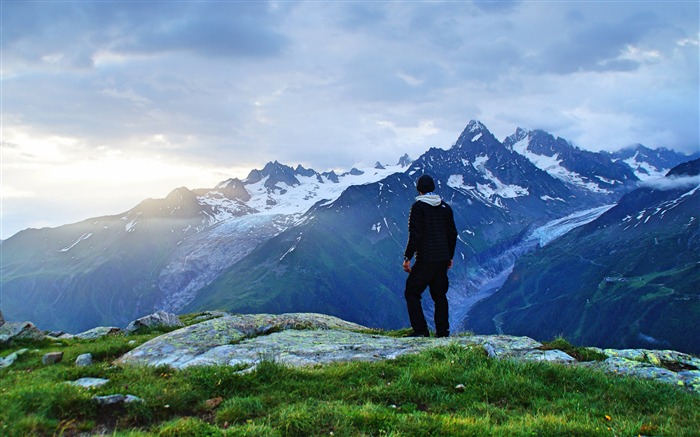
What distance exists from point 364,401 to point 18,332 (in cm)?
1799

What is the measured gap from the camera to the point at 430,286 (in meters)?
17.2

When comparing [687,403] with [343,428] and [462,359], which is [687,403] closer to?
[462,359]

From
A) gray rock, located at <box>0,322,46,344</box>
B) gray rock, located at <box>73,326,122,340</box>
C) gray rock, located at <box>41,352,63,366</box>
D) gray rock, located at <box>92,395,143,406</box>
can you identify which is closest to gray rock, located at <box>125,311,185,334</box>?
gray rock, located at <box>73,326,122,340</box>

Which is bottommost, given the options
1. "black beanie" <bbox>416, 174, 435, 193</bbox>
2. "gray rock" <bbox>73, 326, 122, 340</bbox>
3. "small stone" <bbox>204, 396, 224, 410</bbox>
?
"gray rock" <bbox>73, 326, 122, 340</bbox>

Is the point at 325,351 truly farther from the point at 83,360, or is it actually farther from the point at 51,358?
the point at 51,358

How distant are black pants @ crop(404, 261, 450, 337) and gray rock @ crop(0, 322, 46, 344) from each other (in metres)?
16.5

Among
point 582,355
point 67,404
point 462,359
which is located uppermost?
point 67,404

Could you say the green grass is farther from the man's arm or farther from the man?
the man's arm

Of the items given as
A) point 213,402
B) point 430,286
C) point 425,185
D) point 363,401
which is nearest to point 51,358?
point 213,402

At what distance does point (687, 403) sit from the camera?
376 inches

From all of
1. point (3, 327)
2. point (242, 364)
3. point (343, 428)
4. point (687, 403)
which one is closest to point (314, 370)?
point (242, 364)

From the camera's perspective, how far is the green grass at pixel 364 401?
7.79m

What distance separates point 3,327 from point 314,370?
1732 cm

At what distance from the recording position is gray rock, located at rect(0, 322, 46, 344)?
18922 mm
